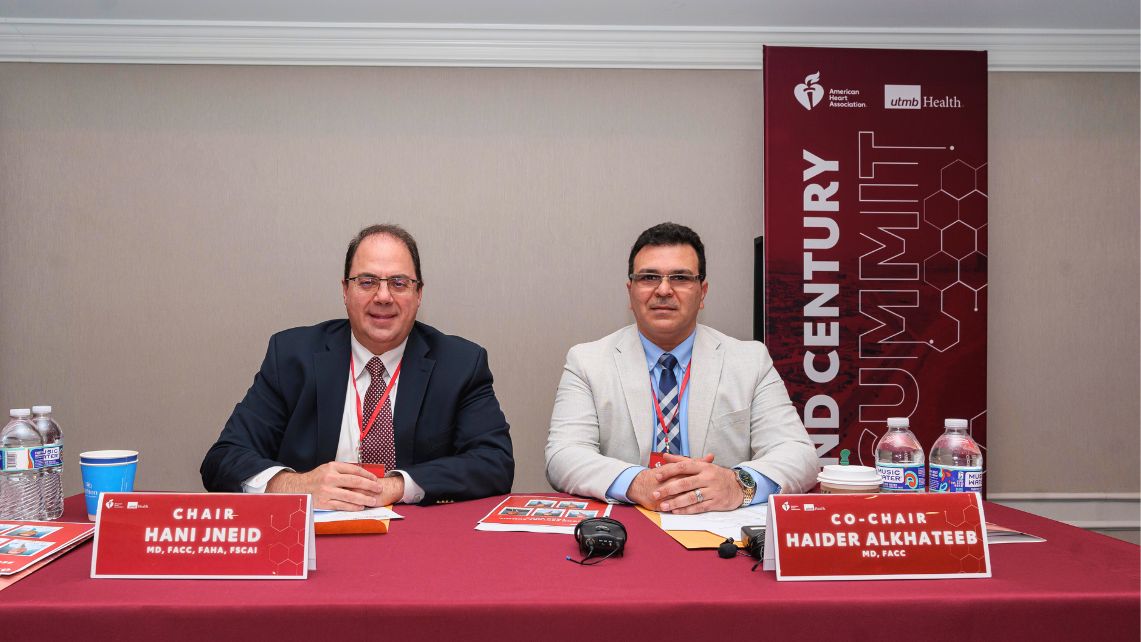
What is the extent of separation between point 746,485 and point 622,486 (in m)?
0.28

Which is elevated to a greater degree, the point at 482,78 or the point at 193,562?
the point at 482,78

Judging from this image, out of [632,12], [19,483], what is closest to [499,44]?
[632,12]

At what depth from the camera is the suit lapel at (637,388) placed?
201 centimetres

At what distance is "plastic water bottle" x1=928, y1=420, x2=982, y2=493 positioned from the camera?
135 centimetres

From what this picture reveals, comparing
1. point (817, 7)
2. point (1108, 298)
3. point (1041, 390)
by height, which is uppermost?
point (817, 7)

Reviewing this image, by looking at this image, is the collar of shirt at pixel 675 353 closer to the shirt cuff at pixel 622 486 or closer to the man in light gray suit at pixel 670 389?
the man in light gray suit at pixel 670 389

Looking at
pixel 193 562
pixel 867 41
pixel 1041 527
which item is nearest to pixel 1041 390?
pixel 867 41

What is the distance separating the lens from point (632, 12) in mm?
3057

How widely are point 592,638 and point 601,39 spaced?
2805 millimetres

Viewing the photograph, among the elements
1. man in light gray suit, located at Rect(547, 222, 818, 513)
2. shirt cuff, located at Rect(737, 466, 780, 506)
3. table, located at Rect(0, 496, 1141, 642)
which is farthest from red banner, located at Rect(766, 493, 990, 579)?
man in light gray suit, located at Rect(547, 222, 818, 513)

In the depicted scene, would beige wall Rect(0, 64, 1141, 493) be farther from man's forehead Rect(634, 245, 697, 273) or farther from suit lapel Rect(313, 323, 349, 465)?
suit lapel Rect(313, 323, 349, 465)

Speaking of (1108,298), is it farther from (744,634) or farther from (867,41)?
(744,634)

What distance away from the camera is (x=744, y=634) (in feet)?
3.17

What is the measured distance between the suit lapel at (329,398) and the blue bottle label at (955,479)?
4.65ft
